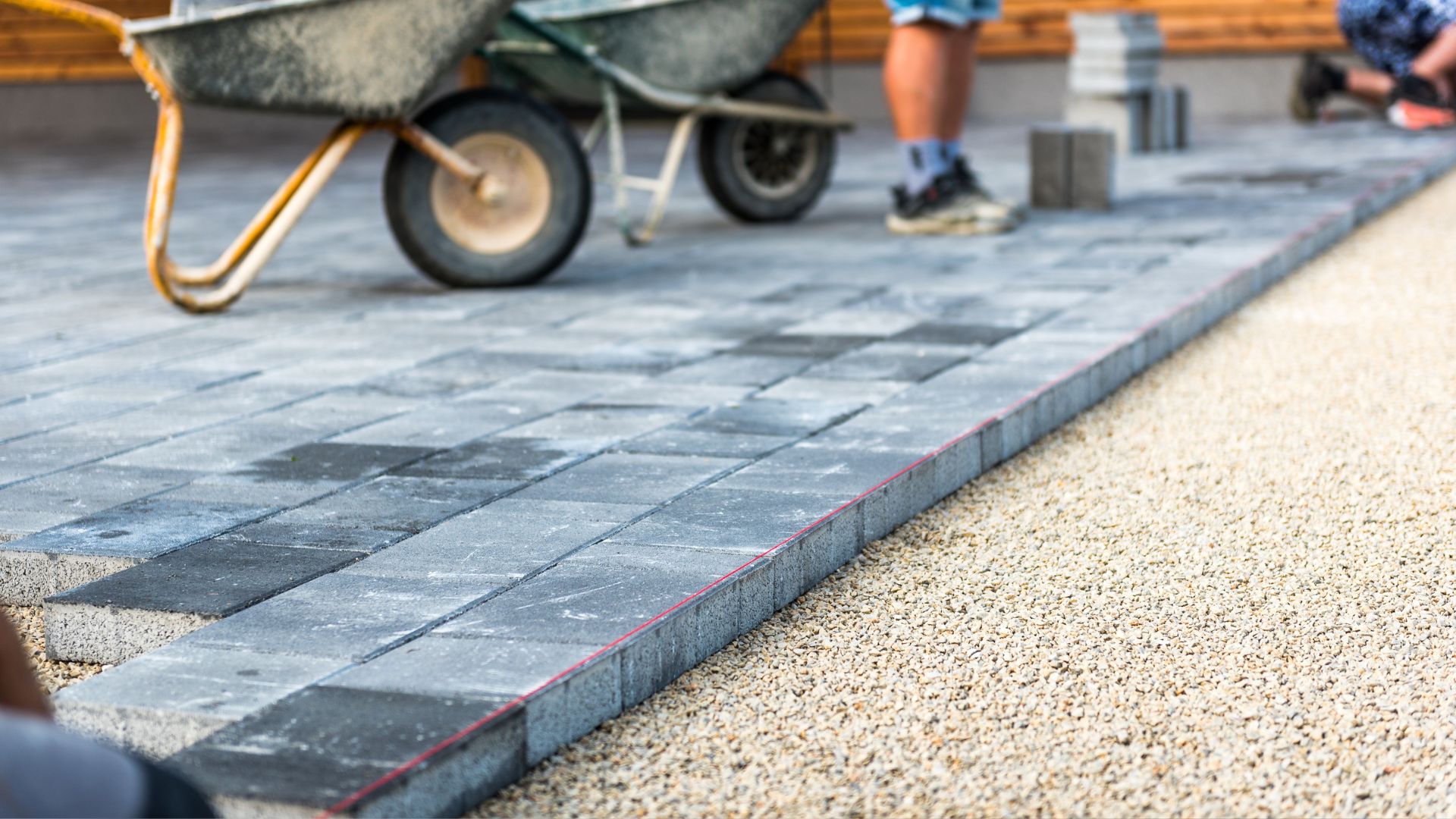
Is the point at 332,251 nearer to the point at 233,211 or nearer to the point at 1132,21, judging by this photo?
the point at 233,211

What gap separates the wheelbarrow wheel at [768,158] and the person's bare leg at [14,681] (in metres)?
4.83

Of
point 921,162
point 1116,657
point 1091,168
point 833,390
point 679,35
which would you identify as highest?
point 679,35

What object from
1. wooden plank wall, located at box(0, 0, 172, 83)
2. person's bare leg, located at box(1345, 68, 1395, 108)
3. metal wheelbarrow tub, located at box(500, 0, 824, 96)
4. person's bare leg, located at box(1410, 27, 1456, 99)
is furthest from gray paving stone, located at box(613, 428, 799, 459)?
wooden plank wall, located at box(0, 0, 172, 83)

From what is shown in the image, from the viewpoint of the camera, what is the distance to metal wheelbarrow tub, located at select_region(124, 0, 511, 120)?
162 inches

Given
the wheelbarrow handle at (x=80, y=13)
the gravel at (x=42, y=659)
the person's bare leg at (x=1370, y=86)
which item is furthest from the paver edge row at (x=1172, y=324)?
the wheelbarrow handle at (x=80, y=13)

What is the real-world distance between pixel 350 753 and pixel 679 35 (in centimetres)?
395

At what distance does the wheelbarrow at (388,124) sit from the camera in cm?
415

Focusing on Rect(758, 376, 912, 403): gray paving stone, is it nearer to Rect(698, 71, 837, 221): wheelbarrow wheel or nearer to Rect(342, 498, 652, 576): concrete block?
Rect(342, 498, 652, 576): concrete block

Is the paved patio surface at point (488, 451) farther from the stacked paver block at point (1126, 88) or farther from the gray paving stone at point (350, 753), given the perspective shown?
the stacked paver block at point (1126, 88)

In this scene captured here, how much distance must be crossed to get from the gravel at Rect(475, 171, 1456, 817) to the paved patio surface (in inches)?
3.2

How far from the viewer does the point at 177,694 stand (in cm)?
188

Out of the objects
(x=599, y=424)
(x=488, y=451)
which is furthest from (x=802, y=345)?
(x=488, y=451)

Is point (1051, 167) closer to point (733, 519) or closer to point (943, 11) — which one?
point (943, 11)

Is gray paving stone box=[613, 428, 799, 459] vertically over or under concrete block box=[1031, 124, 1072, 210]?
under
